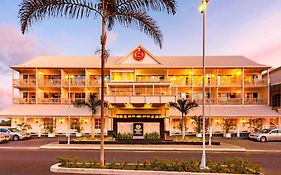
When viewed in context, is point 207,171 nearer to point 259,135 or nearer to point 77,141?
point 77,141

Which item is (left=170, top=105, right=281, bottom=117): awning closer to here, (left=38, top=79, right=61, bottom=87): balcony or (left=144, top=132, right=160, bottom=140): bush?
(left=144, top=132, right=160, bottom=140): bush

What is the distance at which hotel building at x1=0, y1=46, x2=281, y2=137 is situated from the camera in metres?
38.3

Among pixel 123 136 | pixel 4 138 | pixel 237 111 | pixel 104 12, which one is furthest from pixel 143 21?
pixel 237 111

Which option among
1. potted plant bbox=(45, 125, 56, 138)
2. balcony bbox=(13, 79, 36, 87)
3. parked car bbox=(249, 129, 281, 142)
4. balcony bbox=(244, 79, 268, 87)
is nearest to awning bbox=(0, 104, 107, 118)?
potted plant bbox=(45, 125, 56, 138)

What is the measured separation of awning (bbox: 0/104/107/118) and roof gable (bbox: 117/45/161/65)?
8612 millimetres

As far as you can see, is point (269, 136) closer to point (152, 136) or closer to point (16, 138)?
point (152, 136)

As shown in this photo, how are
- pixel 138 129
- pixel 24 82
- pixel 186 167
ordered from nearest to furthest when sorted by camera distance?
1. pixel 186 167
2. pixel 138 129
3. pixel 24 82

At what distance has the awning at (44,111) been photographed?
126 ft

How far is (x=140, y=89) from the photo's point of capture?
3891cm

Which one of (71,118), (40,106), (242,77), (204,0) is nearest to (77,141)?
(71,118)

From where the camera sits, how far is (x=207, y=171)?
11.8m

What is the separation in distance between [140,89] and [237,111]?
542 inches

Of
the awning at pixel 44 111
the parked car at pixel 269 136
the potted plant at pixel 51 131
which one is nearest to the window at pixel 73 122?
the awning at pixel 44 111

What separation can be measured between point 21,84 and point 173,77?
905 inches
